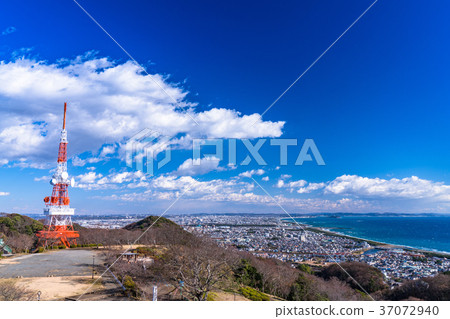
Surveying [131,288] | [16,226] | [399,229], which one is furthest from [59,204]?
[399,229]

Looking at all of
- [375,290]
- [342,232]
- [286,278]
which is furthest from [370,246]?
[286,278]

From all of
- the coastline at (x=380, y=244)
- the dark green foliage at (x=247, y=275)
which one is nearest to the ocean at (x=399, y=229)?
the coastline at (x=380, y=244)

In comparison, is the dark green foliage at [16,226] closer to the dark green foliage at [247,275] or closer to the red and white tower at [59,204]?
the red and white tower at [59,204]

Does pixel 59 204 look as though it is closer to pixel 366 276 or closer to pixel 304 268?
pixel 304 268

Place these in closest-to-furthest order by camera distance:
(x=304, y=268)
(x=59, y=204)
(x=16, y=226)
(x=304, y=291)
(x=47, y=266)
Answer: (x=304, y=291) → (x=47, y=266) → (x=304, y=268) → (x=59, y=204) → (x=16, y=226)

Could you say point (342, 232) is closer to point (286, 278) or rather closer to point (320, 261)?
point (320, 261)

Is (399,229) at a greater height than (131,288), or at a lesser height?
greater
